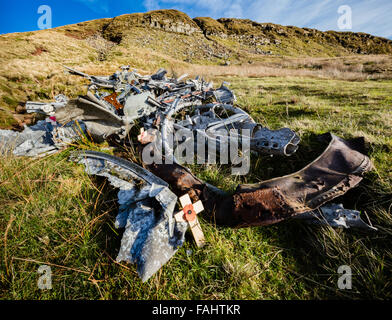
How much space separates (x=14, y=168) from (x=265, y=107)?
6.18 metres

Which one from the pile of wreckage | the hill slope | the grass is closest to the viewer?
the grass

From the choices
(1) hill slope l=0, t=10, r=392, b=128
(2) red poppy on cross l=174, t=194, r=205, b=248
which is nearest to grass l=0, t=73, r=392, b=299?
(2) red poppy on cross l=174, t=194, r=205, b=248

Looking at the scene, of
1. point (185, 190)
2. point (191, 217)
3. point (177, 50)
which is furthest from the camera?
point (177, 50)

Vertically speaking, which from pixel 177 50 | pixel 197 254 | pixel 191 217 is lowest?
pixel 197 254

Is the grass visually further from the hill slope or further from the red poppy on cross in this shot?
the hill slope

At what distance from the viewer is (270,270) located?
1.62 metres

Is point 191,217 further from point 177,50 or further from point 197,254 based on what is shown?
point 177,50

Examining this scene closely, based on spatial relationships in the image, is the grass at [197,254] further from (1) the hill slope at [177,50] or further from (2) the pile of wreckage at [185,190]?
(1) the hill slope at [177,50]

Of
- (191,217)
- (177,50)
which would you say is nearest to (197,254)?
(191,217)

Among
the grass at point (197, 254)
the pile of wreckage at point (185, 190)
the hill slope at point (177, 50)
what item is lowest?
the grass at point (197, 254)

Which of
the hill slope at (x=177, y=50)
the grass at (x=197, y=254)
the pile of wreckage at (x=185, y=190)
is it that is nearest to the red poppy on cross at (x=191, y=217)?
the pile of wreckage at (x=185, y=190)

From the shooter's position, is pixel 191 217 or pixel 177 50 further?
pixel 177 50

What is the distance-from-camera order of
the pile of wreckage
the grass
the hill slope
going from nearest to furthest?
the grass → the pile of wreckage → the hill slope
